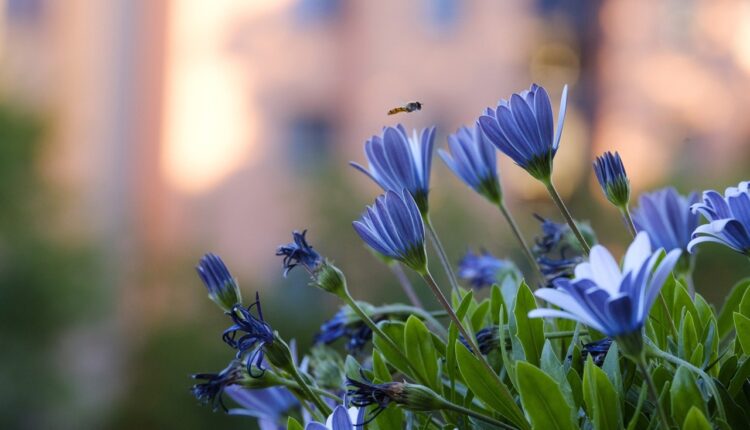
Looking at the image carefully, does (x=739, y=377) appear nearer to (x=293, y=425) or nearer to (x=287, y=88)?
(x=293, y=425)

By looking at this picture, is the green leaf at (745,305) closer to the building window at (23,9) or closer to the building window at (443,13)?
the building window at (443,13)

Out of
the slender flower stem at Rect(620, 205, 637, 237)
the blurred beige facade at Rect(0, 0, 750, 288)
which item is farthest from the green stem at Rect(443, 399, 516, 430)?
the blurred beige facade at Rect(0, 0, 750, 288)

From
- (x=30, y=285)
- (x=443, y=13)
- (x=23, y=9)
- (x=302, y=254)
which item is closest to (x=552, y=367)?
(x=302, y=254)

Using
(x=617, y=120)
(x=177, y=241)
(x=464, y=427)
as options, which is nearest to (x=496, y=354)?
(x=464, y=427)

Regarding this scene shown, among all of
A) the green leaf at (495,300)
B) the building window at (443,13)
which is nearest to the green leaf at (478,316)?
the green leaf at (495,300)

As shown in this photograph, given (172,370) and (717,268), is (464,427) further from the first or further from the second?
(172,370)

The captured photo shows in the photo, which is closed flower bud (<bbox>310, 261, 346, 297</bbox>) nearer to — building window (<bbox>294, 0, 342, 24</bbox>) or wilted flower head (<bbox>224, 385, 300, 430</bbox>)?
wilted flower head (<bbox>224, 385, 300, 430</bbox>)
